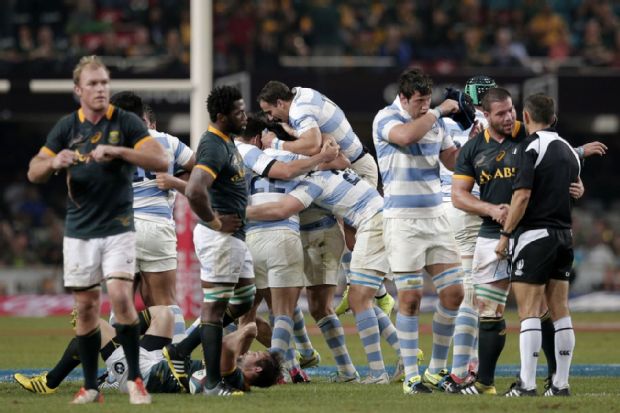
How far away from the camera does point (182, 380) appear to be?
405 inches

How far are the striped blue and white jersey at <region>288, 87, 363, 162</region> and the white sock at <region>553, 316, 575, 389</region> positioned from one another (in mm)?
3149

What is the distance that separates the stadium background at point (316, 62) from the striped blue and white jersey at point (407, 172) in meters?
11.3

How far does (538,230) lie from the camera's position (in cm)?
977

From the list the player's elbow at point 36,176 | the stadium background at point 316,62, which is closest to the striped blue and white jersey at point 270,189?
the player's elbow at point 36,176

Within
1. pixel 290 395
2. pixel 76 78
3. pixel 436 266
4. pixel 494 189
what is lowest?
pixel 290 395

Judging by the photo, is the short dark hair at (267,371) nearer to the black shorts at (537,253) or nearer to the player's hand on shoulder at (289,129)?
the black shorts at (537,253)

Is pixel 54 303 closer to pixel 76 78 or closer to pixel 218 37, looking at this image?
pixel 218 37

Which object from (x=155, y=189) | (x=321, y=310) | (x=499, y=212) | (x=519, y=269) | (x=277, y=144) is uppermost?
(x=277, y=144)

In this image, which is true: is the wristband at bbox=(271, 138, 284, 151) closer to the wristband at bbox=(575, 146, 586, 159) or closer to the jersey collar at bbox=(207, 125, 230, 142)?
the jersey collar at bbox=(207, 125, 230, 142)

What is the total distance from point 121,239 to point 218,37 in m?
15.3

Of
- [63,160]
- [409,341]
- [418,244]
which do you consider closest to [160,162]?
[63,160]

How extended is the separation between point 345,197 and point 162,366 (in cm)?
258

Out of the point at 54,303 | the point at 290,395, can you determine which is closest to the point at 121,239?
the point at 290,395

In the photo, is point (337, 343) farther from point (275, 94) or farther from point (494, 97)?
point (494, 97)
